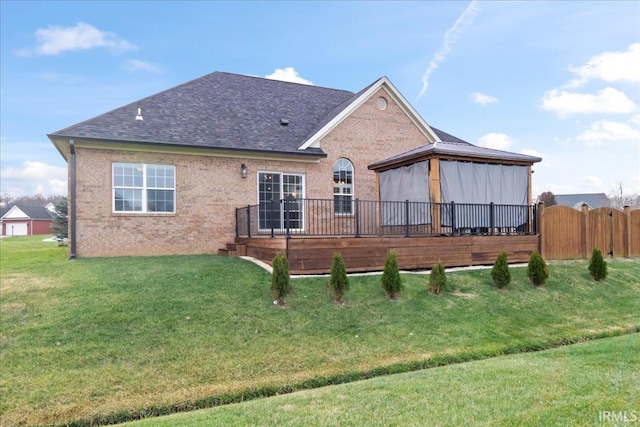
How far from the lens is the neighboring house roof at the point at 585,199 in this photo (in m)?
47.2

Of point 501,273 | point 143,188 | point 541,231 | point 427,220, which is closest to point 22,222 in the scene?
point 143,188

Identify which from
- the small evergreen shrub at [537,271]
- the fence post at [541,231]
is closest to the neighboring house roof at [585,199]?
the fence post at [541,231]

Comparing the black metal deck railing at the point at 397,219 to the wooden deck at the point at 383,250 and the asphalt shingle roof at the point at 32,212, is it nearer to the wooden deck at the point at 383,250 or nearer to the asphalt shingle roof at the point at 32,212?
the wooden deck at the point at 383,250

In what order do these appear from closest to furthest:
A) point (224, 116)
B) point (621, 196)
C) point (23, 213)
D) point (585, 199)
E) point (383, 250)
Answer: point (383, 250) < point (224, 116) < point (585, 199) < point (621, 196) < point (23, 213)

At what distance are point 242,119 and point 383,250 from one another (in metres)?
7.86

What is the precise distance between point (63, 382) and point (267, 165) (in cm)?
966

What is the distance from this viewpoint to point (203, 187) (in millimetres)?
13070

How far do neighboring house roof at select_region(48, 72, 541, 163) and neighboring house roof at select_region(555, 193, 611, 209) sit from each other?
38.0 metres

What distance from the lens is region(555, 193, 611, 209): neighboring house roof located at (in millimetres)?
47156

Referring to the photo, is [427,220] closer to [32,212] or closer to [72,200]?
[72,200]

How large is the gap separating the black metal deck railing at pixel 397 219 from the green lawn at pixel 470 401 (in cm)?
524

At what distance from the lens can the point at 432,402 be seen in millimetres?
4199

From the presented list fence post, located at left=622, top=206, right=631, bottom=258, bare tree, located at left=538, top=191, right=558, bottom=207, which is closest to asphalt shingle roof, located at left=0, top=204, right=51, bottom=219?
bare tree, located at left=538, top=191, right=558, bottom=207

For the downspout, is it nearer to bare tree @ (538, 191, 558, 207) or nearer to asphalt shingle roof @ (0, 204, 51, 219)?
bare tree @ (538, 191, 558, 207)
